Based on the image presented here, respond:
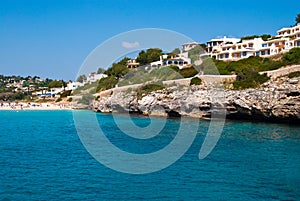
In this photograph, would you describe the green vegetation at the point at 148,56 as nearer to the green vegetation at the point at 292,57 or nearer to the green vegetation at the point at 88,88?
the green vegetation at the point at 88,88

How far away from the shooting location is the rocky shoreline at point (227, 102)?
105 ft

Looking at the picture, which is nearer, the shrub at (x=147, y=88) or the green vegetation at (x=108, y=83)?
the shrub at (x=147, y=88)

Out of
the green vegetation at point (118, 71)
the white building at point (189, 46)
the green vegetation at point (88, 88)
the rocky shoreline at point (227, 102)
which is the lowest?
the rocky shoreline at point (227, 102)

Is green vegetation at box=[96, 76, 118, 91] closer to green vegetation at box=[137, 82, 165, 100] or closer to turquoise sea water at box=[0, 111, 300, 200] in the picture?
green vegetation at box=[137, 82, 165, 100]

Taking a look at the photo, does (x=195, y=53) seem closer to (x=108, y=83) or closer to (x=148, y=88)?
(x=108, y=83)

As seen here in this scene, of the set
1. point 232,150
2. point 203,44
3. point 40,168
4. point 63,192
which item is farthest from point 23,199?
point 203,44

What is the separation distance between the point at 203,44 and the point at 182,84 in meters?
29.3

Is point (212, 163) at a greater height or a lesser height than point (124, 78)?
lesser

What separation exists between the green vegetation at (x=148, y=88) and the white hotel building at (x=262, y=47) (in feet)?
44.2

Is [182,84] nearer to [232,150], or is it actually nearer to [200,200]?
[232,150]

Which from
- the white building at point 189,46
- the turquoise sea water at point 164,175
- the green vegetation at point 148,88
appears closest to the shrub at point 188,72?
the green vegetation at point 148,88

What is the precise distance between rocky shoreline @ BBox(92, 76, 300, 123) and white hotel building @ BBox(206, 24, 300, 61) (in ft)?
51.2

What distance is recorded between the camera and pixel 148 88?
51.1m

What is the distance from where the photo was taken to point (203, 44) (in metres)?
75.2
